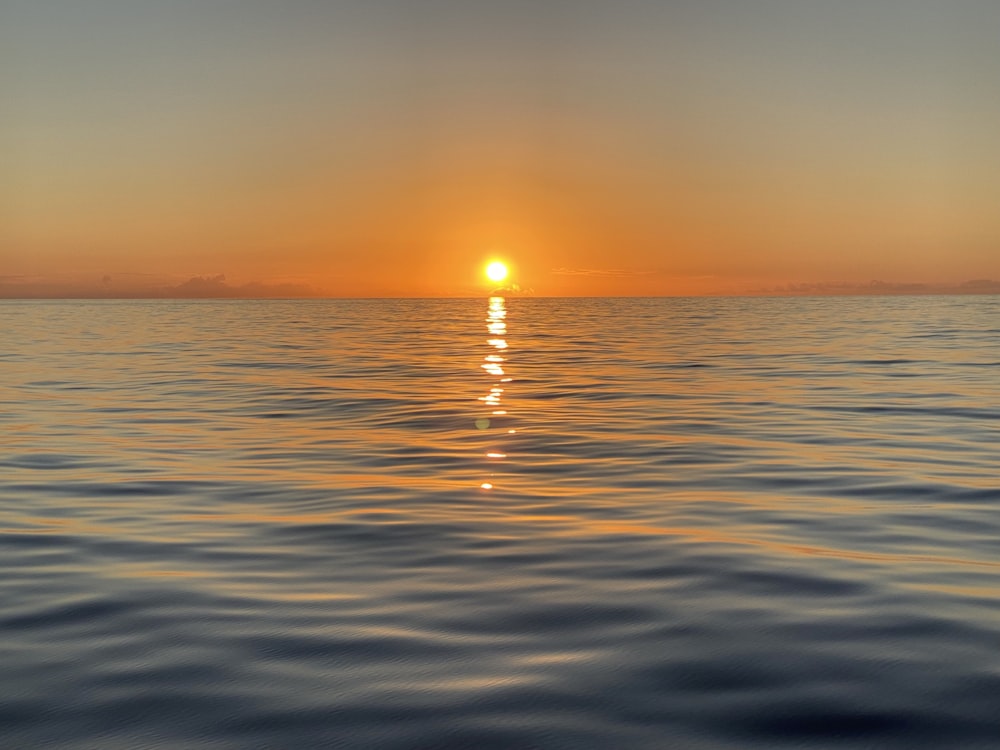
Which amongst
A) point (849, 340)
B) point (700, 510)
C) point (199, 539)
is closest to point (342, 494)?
point (199, 539)

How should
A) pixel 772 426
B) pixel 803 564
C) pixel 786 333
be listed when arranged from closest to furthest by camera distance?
pixel 803 564 → pixel 772 426 → pixel 786 333

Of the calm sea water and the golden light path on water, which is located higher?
the calm sea water

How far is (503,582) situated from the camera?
682cm

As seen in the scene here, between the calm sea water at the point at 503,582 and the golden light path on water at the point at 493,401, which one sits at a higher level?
the calm sea water at the point at 503,582

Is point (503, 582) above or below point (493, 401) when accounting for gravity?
above

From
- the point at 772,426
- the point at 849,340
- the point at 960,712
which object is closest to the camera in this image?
the point at 960,712

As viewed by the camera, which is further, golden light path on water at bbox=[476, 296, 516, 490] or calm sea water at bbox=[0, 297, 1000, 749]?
golden light path on water at bbox=[476, 296, 516, 490]

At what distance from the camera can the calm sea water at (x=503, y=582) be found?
178 inches

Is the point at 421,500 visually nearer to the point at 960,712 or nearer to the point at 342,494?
the point at 342,494

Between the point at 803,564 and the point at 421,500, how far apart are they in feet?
13.5

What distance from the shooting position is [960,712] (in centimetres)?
452

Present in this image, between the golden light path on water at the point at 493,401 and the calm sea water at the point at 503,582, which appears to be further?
the golden light path on water at the point at 493,401

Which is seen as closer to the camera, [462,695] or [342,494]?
[462,695]

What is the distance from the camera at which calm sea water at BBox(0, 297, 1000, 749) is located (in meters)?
4.53
